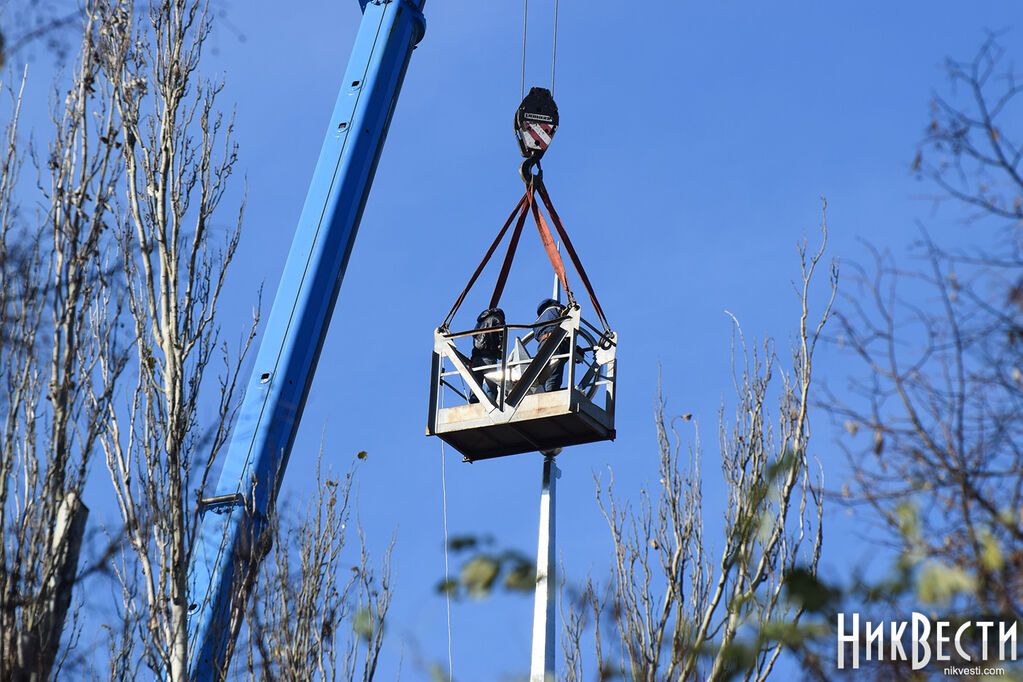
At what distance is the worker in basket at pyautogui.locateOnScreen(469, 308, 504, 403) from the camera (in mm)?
11281

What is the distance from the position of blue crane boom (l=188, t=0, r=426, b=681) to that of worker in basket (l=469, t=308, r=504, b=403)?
2087 millimetres

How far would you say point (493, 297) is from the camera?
11.8 m

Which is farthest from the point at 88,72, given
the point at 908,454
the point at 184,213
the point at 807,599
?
the point at 807,599

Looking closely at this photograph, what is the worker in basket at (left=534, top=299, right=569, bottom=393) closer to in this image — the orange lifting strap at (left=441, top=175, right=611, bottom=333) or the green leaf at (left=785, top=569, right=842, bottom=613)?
the orange lifting strap at (left=441, top=175, right=611, bottom=333)

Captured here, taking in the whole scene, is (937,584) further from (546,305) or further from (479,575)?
(546,305)

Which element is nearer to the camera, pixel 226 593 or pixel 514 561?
pixel 514 561

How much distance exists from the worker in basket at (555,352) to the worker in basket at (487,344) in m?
0.27

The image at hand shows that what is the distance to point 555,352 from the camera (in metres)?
11.1

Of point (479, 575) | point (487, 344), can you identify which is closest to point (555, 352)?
point (487, 344)

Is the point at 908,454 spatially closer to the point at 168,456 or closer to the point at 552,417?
the point at 552,417

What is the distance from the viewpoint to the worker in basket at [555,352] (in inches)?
436

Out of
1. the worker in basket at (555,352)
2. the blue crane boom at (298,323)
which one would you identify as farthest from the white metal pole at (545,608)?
the blue crane boom at (298,323)

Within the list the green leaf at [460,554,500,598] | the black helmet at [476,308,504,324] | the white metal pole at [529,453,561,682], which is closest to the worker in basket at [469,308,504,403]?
→ the black helmet at [476,308,504,324]

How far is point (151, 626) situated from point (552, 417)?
334cm
